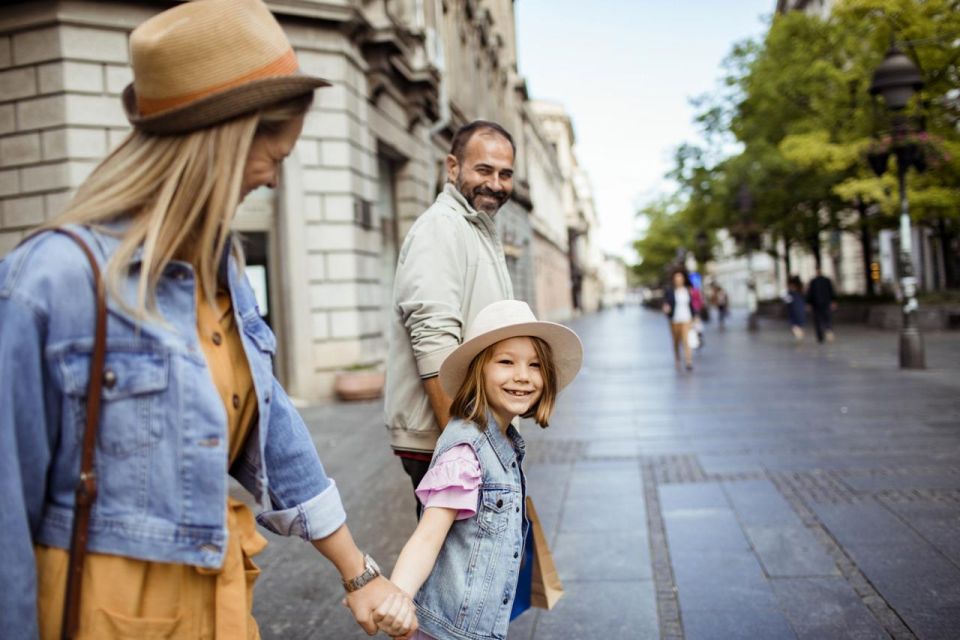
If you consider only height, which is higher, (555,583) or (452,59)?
(452,59)

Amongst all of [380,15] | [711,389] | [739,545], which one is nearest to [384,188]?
[380,15]

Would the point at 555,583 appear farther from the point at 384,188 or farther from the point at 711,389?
the point at 384,188

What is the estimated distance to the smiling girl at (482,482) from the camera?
2252 millimetres

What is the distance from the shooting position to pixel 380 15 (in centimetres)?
1394

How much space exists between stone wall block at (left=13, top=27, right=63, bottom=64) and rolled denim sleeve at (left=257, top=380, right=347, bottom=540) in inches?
424

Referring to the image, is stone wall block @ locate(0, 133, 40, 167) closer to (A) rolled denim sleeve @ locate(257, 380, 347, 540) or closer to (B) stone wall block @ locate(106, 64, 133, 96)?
(B) stone wall block @ locate(106, 64, 133, 96)

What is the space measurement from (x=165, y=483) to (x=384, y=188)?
1504 centimetres

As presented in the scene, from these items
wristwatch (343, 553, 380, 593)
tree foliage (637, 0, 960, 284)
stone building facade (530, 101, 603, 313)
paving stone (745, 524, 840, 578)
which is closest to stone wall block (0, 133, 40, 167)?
paving stone (745, 524, 840, 578)

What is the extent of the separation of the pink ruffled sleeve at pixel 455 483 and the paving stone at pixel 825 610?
1.86m

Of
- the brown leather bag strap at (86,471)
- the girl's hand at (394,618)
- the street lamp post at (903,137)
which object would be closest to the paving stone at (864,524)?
the girl's hand at (394,618)

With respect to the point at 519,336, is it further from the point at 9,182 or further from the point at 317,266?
the point at 9,182

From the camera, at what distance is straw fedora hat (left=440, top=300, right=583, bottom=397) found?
7.96 feet

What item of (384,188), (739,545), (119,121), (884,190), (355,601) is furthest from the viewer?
(884,190)

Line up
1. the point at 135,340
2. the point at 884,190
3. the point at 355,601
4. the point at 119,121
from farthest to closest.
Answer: the point at 884,190
the point at 119,121
the point at 355,601
the point at 135,340
